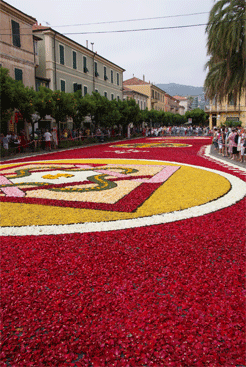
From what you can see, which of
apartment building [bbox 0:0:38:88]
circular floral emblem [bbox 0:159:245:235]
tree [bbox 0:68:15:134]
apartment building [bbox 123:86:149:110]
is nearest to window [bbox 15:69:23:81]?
apartment building [bbox 0:0:38:88]

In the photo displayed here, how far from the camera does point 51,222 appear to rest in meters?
5.16

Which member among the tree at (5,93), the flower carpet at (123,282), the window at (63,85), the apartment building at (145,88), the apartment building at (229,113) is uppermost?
the apartment building at (145,88)

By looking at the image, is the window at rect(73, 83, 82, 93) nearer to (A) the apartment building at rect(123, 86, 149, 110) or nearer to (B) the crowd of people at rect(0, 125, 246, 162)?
(B) the crowd of people at rect(0, 125, 246, 162)

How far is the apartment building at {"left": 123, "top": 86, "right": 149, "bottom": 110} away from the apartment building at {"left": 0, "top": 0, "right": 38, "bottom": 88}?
108 feet

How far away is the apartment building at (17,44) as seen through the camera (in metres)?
24.2

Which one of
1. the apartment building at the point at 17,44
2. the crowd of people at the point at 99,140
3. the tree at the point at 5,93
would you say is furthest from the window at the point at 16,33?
the tree at the point at 5,93

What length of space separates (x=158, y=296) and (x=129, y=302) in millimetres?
287

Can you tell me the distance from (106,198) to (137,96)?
194 ft

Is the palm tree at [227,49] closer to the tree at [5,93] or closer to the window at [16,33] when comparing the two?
the tree at [5,93]

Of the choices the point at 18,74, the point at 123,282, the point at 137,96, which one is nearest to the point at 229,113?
the point at 137,96

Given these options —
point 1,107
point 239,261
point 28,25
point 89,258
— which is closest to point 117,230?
point 89,258

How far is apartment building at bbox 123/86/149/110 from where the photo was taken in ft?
197

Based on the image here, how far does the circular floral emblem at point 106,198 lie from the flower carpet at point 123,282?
4 cm

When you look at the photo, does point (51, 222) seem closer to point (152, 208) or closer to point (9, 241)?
point (9, 241)
